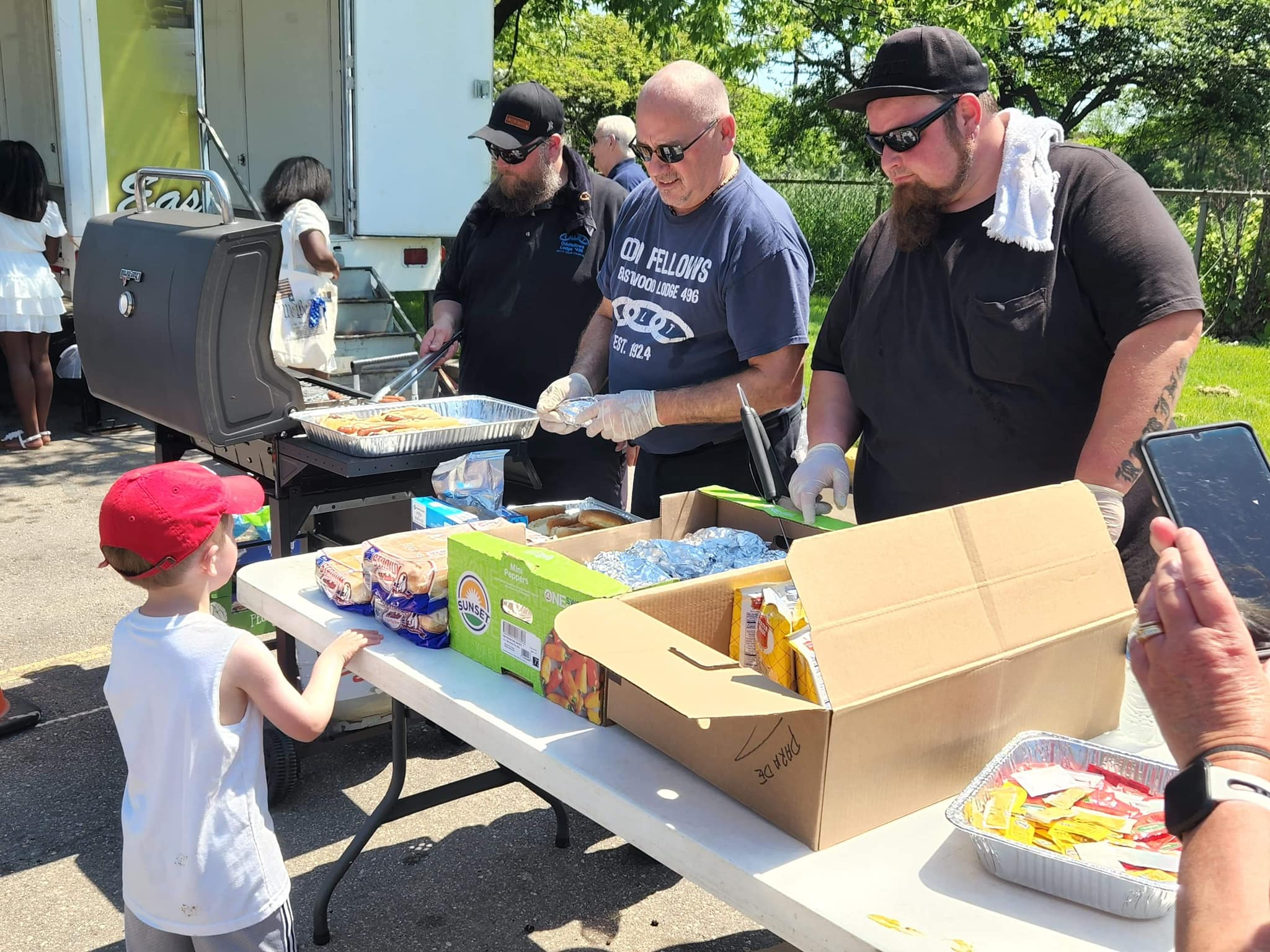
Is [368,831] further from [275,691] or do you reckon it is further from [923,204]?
[923,204]

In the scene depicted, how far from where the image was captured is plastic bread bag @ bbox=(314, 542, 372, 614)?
216cm

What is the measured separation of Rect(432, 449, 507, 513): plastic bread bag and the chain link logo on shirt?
24.4 inches

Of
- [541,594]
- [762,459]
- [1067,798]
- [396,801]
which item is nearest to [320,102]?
[396,801]

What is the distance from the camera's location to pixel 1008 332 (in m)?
2.14

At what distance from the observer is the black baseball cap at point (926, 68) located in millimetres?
2154

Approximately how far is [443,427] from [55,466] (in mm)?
4706

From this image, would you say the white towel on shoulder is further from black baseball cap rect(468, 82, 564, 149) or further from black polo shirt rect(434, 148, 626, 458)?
black baseball cap rect(468, 82, 564, 149)

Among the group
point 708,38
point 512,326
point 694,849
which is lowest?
point 694,849

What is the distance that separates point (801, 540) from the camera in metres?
1.34

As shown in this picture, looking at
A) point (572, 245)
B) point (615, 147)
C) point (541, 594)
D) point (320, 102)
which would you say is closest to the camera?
point (541, 594)

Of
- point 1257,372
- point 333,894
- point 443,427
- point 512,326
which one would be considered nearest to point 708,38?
point 1257,372

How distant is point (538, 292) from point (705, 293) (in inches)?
41.8

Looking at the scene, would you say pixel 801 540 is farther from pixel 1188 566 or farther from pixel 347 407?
pixel 347 407

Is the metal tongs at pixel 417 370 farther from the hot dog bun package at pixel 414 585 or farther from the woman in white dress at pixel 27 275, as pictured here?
the woman in white dress at pixel 27 275
